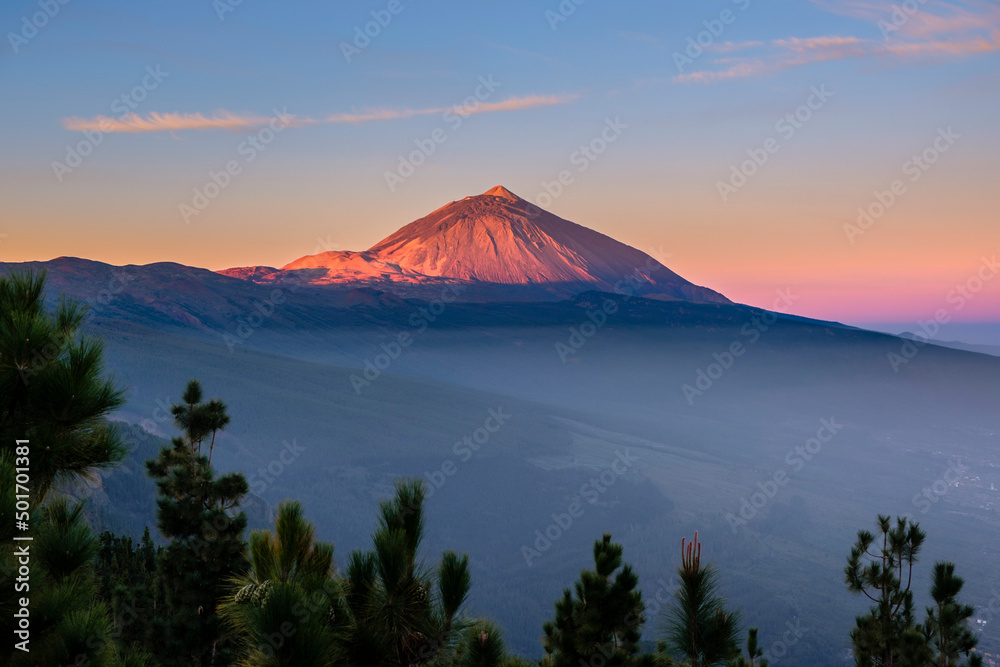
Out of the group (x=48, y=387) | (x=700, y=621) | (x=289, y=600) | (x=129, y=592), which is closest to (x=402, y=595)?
(x=289, y=600)

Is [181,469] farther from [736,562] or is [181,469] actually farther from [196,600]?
[736,562]

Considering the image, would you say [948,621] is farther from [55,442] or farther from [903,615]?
[55,442]

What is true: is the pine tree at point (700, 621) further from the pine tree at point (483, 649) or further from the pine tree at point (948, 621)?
the pine tree at point (948, 621)

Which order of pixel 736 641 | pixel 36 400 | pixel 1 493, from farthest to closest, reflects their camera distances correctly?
1. pixel 736 641
2. pixel 36 400
3. pixel 1 493

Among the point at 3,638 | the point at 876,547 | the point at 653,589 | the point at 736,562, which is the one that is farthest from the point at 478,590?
the point at 3,638

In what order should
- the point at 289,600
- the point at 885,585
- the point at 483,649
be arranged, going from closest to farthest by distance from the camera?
1. the point at 289,600
2. the point at 483,649
3. the point at 885,585

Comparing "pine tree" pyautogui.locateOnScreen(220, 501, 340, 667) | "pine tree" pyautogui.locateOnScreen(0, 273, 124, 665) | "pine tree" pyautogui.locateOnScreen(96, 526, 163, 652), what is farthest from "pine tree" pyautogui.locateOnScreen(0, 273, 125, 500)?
"pine tree" pyautogui.locateOnScreen(96, 526, 163, 652)

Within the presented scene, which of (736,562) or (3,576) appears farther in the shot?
(736,562)
